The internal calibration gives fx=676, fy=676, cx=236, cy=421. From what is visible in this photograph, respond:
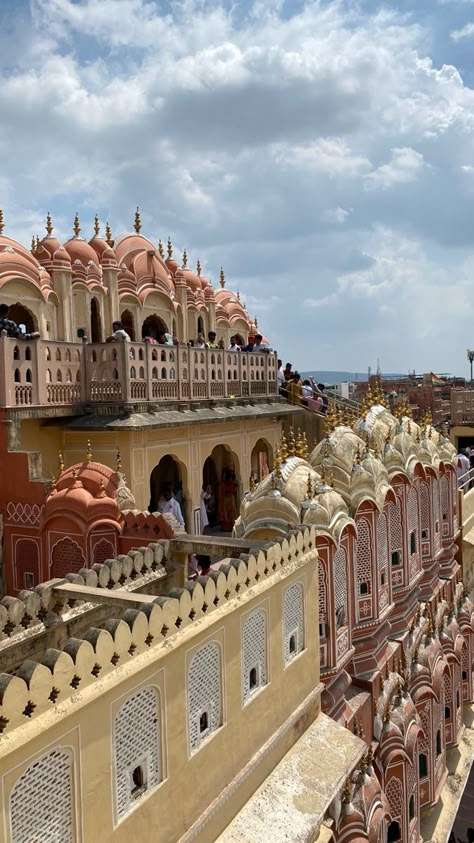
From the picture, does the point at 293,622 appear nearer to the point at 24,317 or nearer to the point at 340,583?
the point at 340,583

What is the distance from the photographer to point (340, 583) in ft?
31.5

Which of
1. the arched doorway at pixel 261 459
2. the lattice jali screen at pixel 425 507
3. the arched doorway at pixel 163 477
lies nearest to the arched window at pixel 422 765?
the lattice jali screen at pixel 425 507

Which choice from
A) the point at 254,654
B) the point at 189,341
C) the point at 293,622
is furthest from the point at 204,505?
the point at 254,654

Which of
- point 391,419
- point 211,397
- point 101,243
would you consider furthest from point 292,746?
point 101,243

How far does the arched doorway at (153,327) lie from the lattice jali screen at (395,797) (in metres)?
13.2

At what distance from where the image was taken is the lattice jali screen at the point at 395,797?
986 centimetres

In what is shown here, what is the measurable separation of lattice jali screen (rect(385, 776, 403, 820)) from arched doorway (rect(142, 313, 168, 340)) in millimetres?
13170

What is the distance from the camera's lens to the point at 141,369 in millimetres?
13984

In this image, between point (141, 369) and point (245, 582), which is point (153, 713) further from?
point (141, 369)

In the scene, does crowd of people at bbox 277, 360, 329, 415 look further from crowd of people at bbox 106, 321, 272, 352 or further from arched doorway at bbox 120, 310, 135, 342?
arched doorway at bbox 120, 310, 135, 342

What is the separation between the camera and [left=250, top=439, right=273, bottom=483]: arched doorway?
64.1ft

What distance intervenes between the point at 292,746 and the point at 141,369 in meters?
8.25

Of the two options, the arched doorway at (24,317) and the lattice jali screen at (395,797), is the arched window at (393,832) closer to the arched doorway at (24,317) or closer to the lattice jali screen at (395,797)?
the lattice jali screen at (395,797)

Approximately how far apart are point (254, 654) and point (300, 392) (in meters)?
13.9
